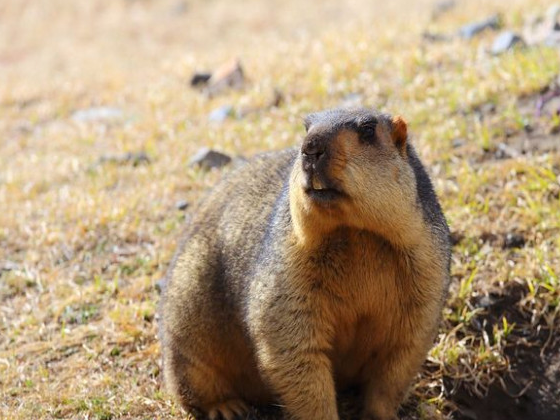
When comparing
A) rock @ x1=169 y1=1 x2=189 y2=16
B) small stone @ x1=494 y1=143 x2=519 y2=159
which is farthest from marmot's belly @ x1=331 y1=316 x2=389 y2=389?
rock @ x1=169 y1=1 x2=189 y2=16

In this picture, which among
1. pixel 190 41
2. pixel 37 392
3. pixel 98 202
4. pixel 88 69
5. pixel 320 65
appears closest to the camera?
pixel 37 392

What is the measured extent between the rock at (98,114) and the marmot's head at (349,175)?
6915 mm

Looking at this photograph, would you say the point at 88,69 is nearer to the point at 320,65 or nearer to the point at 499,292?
the point at 320,65

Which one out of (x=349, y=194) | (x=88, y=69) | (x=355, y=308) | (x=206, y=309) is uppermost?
(x=349, y=194)

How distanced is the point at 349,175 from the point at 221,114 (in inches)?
236

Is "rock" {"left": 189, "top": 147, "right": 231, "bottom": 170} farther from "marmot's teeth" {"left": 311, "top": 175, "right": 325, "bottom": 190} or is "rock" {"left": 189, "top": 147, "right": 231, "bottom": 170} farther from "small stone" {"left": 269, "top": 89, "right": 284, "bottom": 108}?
"marmot's teeth" {"left": 311, "top": 175, "right": 325, "bottom": 190}

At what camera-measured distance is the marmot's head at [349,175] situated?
408cm

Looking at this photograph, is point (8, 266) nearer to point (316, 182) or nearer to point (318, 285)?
point (318, 285)

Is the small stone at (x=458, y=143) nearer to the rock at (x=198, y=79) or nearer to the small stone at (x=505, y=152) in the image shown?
the small stone at (x=505, y=152)

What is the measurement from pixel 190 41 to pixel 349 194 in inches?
642

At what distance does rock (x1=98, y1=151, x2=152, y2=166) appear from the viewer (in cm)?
903

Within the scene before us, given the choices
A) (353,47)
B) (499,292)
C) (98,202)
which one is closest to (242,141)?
(98,202)

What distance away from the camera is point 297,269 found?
459cm

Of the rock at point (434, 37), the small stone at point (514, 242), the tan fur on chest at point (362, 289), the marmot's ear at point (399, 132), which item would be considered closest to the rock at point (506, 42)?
the rock at point (434, 37)
